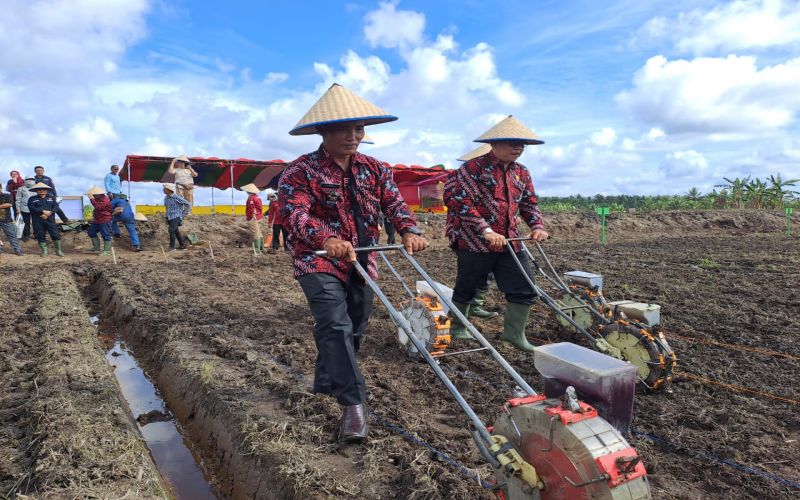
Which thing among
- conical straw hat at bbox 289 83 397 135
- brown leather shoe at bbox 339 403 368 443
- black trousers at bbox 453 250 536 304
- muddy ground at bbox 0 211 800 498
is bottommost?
muddy ground at bbox 0 211 800 498

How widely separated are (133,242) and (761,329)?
14.7m

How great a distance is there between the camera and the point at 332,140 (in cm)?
316

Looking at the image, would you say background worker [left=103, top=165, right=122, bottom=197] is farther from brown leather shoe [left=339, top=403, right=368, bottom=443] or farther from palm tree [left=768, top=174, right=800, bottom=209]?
palm tree [left=768, top=174, right=800, bottom=209]

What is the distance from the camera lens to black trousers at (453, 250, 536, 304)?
4.66 meters

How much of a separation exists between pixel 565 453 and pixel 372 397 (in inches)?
78.7

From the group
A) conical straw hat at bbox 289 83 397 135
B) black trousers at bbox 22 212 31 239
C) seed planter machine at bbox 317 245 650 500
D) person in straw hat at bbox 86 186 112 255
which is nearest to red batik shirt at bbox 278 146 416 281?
conical straw hat at bbox 289 83 397 135

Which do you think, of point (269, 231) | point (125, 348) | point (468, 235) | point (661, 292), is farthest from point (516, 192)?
point (269, 231)

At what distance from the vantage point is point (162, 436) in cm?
411

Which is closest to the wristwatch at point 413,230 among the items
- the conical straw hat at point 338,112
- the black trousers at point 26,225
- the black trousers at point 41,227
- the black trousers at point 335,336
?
the black trousers at point 335,336

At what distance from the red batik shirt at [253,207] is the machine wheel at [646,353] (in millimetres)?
11239

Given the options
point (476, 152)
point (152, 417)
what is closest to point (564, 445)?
point (152, 417)

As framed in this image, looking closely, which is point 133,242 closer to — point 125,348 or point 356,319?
point 125,348

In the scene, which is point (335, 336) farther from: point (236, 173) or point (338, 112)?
point (236, 173)

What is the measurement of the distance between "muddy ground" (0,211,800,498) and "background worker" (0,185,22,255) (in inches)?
196
